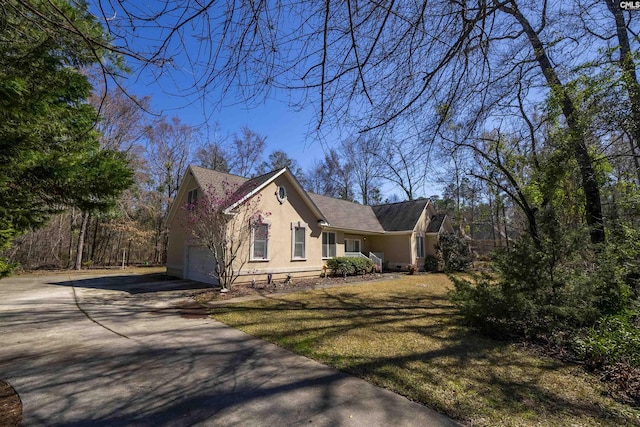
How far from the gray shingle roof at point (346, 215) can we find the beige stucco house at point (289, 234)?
106 mm

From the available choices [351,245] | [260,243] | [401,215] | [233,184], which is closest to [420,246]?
[401,215]

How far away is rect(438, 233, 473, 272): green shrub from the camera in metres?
21.4

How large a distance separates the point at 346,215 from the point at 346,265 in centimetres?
501

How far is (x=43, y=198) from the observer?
6051 millimetres

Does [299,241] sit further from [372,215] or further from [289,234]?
[372,215]

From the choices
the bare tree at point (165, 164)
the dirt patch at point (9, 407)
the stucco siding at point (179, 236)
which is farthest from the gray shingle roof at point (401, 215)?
the dirt patch at point (9, 407)

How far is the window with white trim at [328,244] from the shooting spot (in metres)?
18.5

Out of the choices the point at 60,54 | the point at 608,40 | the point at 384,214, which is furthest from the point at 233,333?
the point at 384,214

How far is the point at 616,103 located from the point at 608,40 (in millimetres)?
1742

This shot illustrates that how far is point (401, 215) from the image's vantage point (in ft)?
77.5

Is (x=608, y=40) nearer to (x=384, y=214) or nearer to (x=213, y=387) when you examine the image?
(x=213, y=387)

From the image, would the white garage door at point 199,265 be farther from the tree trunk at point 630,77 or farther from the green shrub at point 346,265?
the tree trunk at point 630,77

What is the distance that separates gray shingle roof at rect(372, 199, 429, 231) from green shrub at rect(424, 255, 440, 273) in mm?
3112

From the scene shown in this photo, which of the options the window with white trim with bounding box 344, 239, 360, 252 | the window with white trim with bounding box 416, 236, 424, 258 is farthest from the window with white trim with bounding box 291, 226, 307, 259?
the window with white trim with bounding box 416, 236, 424, 258
